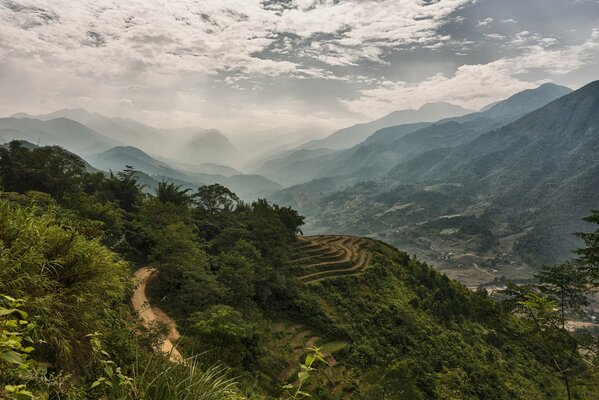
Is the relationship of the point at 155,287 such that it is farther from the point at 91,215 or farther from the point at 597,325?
the point at 597,325

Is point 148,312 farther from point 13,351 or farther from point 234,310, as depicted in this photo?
point 13,351

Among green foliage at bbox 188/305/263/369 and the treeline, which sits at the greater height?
the treeline

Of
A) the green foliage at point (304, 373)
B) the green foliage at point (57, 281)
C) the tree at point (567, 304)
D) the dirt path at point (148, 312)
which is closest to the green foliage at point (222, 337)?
the dirt path at point (148, 312)

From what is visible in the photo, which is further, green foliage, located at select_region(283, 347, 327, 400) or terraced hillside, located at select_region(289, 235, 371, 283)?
terraced hillside, located at select_region(289, 235, 371, 283)

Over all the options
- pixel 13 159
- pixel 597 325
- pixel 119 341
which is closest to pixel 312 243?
pixel 13 159

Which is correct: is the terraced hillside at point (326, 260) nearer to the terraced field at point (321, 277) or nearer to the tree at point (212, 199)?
Answer: the terraced field at point (321, 277)

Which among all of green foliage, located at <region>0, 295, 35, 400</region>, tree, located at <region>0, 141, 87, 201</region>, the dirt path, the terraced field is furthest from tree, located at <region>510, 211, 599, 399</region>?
tree, located at <region>0, 141, 87, 201</region>

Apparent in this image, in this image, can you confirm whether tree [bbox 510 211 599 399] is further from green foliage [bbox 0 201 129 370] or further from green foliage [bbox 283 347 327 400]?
green foliage [bbox 0 201 129 370]

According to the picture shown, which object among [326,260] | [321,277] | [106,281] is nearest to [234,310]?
[106,281]
